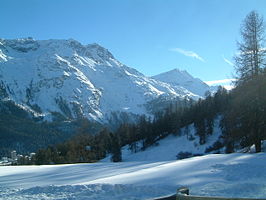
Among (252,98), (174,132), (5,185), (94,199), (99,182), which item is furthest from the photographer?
(174,132)

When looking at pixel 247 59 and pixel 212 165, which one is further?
pixel 247 59

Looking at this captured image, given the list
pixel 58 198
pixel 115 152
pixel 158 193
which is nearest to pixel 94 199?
pixel 58 198

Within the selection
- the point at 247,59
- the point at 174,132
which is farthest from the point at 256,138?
the point at 174,132

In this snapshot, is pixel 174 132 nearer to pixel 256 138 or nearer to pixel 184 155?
pixel 184 155

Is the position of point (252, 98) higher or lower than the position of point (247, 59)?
lower

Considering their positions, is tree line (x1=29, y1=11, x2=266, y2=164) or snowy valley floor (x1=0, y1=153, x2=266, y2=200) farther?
tree line (x1=29, y1=11, x2=266, y2=164)

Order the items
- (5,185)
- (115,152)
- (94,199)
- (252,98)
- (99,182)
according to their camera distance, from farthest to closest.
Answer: (115,152) → (252,98) → (5,185) → (99,182) → (94,199)

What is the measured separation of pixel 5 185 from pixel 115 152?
7679cm

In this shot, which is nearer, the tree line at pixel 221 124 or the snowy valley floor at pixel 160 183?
the snowy valley floor at pixel 160 183

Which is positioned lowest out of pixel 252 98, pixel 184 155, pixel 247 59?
pixel 184 155

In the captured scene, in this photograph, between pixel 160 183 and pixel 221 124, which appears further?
pixel 221 124

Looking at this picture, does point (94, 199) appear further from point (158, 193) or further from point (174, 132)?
point (174, 132)

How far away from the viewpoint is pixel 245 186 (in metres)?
13.1

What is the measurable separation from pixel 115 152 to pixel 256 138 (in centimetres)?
6901
